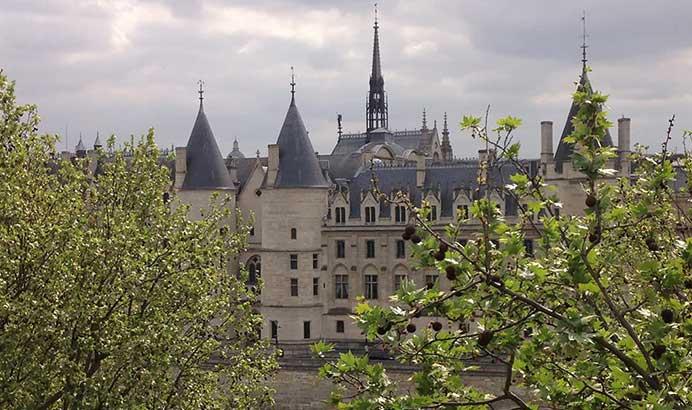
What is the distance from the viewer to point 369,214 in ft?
183

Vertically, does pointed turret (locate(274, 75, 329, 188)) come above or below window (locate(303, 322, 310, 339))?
above

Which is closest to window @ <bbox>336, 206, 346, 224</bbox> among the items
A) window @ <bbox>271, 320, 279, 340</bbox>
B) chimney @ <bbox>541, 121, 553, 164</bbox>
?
window @ <bbox>271, 320, 279, 340</bbox>

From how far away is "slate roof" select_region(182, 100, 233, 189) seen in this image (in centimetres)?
5672

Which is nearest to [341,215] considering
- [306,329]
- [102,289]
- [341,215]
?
[341,215]

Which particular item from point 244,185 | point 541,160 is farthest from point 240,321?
point 244,185

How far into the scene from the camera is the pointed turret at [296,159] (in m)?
54.5

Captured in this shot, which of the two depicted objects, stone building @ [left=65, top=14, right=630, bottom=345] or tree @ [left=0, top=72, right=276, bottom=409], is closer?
tree @ [left=0, top=72, right=276, bottom=409]

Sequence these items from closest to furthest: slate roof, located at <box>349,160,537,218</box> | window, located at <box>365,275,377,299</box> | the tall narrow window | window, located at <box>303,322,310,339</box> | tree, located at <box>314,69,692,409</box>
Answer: tree, located at <box>314,69,692,409</box>, window, located at <box>303,322,310,339</box>, the tall narrow window, slate roof, located at <box>349,160,537,218</box>, window, located at <box>365,275,377,299</box>

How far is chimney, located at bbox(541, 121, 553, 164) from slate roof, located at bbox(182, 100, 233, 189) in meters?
17.7

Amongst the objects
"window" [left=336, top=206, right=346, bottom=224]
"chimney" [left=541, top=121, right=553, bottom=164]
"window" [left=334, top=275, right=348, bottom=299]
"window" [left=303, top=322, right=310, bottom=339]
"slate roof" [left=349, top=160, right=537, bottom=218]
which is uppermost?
"chimney" [left=541, top=121, right=553, bottom=164]

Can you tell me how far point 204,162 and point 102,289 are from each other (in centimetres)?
4031

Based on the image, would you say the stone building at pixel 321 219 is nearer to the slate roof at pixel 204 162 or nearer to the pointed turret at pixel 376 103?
the slate roof at pixel 204 162

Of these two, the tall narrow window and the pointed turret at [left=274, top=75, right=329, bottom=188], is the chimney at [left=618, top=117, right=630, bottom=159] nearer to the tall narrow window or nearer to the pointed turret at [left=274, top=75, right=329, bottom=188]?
the pointed turret at [left=274, top=75, right=329, bottom=188]

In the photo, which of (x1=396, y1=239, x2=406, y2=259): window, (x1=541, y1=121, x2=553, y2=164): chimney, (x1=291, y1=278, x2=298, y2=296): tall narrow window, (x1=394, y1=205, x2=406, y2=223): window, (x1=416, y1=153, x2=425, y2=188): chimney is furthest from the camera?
(x1=416, y1=153, x2=425, y2=188): chimney
